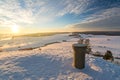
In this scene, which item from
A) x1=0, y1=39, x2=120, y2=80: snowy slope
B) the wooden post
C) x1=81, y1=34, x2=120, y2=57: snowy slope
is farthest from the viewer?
x1=81, y1=34, x2=120, y2=57: snowy slope

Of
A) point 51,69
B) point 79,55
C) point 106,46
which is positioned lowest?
point 106,46

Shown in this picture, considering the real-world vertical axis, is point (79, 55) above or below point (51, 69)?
above

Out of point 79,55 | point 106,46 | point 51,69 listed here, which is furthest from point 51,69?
point 106,46

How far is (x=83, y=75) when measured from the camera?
383 inches

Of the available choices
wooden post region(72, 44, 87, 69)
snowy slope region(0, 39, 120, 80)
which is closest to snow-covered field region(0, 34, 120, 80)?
snowy slope region(0, 39, 120, 80)

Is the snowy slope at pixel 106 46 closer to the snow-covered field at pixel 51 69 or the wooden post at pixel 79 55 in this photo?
the snow-covered field at pixel 51 69

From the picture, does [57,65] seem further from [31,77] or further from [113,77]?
[113,77]

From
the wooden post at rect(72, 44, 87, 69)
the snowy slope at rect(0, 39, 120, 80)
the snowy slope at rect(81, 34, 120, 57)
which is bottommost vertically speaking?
the snowy slope at rect(81, 34, 120, 57)

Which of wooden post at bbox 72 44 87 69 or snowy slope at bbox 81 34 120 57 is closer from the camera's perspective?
wooden post at bbox 72 44 87 69

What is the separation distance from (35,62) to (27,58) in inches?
41.7

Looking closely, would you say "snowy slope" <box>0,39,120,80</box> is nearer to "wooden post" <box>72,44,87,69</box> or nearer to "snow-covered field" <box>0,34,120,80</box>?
"snow-covered field" <box>0,34,120,80</box>

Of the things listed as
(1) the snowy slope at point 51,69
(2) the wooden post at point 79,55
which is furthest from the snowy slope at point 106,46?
(2) the wooden post at point 79,55

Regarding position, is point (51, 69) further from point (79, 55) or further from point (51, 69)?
point (79, 55)

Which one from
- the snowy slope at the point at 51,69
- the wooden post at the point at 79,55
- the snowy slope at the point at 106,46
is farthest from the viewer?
the snowy slope at the point at 106,46
